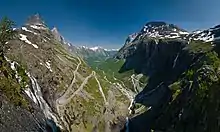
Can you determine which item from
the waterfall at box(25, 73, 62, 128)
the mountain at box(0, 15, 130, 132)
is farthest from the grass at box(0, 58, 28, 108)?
the waterfall at box(25, 73, 62, 128)

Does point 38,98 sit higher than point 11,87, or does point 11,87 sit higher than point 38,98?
point 11,87

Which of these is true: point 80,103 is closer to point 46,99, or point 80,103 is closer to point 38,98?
point 46,99

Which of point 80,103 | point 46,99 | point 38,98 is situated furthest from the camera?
point 80,103

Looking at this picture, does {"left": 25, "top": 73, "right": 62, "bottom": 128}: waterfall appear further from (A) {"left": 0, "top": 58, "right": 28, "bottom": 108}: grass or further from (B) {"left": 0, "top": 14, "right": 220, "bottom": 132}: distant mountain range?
(A) {"left": 0, "top": 58, "right": 28, "bottom": 108}: grass

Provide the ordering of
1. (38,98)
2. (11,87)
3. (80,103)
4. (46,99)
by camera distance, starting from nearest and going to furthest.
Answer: (11,87)
(38,98)
(46,99)
(80,103)

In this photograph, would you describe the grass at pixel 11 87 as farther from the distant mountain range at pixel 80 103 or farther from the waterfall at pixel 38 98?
the waterfall at pixel 38 98

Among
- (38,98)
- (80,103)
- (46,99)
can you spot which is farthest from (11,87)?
(80,103)

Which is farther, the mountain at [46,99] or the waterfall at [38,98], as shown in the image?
the waterfall at [38,98]

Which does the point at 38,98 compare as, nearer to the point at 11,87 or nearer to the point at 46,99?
the point at 46,99

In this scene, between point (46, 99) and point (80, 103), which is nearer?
point (46, 99)

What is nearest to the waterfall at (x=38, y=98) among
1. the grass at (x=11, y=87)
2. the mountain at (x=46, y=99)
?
the mountain at (x=46, y=99)

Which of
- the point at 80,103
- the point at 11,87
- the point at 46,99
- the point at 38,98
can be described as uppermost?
the point at 11,87
